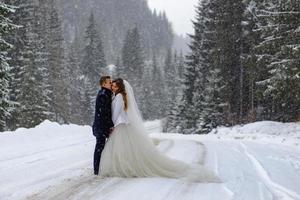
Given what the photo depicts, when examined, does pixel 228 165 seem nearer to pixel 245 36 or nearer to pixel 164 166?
pixel 164 166

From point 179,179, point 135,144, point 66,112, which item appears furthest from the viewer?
point 66,112

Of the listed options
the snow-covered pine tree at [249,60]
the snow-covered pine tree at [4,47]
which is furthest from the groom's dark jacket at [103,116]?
the snow-covered pine tree at [249,60]

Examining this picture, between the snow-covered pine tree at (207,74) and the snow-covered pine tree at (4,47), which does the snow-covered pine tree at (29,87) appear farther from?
the snow-covered pine tree at (207,74)

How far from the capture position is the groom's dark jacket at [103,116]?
10156 millimetres

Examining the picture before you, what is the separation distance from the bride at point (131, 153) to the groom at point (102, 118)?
13 cm

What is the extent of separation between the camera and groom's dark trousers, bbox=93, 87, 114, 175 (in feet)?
33.2

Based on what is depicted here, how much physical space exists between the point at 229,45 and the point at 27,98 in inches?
653

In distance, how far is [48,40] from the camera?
59.1 m

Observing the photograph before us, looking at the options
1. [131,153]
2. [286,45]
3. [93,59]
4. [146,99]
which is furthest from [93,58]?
[131,153]

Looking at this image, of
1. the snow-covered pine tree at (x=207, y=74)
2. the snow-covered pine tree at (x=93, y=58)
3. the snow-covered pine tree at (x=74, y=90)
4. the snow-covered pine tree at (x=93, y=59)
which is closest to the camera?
the snow-covered pine tree at (x=207, y=74)

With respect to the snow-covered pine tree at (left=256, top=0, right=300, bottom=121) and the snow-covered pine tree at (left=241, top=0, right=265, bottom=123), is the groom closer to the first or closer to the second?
the snow-covered pine tree at (left=256, top=0, right=300, bottom=121)

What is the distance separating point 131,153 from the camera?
390 inches

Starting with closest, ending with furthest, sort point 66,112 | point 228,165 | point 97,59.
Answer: point 228,165
point 66,112
point 97,59

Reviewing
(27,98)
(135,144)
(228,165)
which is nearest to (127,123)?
(135,144)
